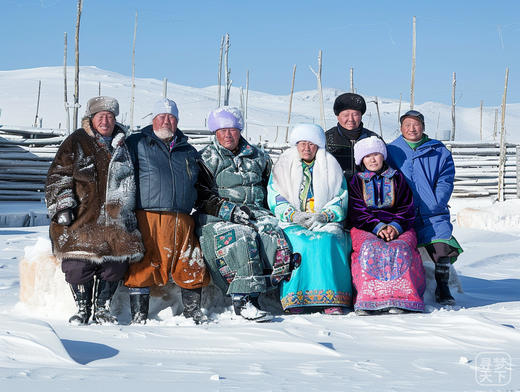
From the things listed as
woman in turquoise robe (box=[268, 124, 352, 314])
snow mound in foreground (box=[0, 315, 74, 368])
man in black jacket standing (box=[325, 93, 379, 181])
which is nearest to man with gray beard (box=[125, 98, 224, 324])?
woman in turquoise robe (box=[268, 124, 352, 314])

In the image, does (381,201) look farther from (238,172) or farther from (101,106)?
(101,106)

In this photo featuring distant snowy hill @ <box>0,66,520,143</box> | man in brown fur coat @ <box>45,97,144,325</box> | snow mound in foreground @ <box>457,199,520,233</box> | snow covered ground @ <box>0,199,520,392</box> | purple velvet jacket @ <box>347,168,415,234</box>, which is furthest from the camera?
distant snowy hill @ <box>0,66,520,143</box>

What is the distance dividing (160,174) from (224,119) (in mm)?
653

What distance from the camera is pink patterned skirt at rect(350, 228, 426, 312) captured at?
4.69 meters

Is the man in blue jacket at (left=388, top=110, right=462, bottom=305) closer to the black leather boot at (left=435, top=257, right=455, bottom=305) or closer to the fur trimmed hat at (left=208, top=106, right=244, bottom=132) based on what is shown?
the black leather boot at (left=435, top=257, right=455, bottom=305)

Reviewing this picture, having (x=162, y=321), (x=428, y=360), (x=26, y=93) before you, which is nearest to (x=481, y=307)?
(x=428, y=360)

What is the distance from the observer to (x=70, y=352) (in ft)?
10.7

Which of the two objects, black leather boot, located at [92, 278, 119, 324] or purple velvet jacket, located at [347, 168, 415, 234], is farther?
purple velvet jacket, located at [347, 168, 415, 234]

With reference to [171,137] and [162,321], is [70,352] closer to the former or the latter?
[162,321]

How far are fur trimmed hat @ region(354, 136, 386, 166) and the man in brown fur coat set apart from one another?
166 cm

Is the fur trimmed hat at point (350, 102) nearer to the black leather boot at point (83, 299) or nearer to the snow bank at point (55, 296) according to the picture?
the snow bank at point (55, 296)

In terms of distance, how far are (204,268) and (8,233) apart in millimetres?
5648

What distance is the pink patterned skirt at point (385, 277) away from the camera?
4688mm

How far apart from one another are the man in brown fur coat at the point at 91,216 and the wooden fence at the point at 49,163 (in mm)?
10095
